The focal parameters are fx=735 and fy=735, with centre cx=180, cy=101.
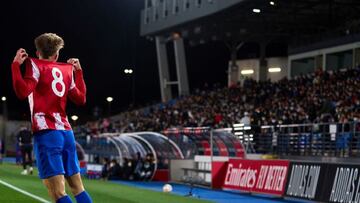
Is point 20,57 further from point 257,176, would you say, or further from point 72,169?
point 257,176

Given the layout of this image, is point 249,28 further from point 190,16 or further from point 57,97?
point 57,97

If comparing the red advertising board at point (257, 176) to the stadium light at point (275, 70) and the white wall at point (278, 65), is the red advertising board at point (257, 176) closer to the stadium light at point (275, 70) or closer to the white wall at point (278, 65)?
the white wall at point (278, 65)

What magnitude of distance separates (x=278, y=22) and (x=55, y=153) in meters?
43.3

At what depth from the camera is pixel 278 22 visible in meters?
49.5

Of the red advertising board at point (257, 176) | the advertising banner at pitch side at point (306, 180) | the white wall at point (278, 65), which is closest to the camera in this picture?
the advertising banner at pitch side at point (306, 180)

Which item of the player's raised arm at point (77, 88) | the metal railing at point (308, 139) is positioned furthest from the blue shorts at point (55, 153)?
the metal railing at point (308, 139)

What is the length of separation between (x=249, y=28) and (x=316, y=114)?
72.6 ft

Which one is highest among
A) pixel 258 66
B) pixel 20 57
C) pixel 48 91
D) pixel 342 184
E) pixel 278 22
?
pixel 278 22

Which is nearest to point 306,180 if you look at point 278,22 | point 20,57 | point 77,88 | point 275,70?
point 77,88

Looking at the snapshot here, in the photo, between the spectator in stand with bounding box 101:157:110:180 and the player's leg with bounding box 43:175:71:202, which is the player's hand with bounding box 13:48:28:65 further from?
the spectator in stand with bounding box 101:157:110:180

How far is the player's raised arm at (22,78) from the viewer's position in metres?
7.05

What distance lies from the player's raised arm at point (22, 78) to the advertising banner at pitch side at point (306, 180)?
444 inches

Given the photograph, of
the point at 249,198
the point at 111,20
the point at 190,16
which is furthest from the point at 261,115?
the point at 111,20

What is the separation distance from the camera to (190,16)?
47969 millimetres
